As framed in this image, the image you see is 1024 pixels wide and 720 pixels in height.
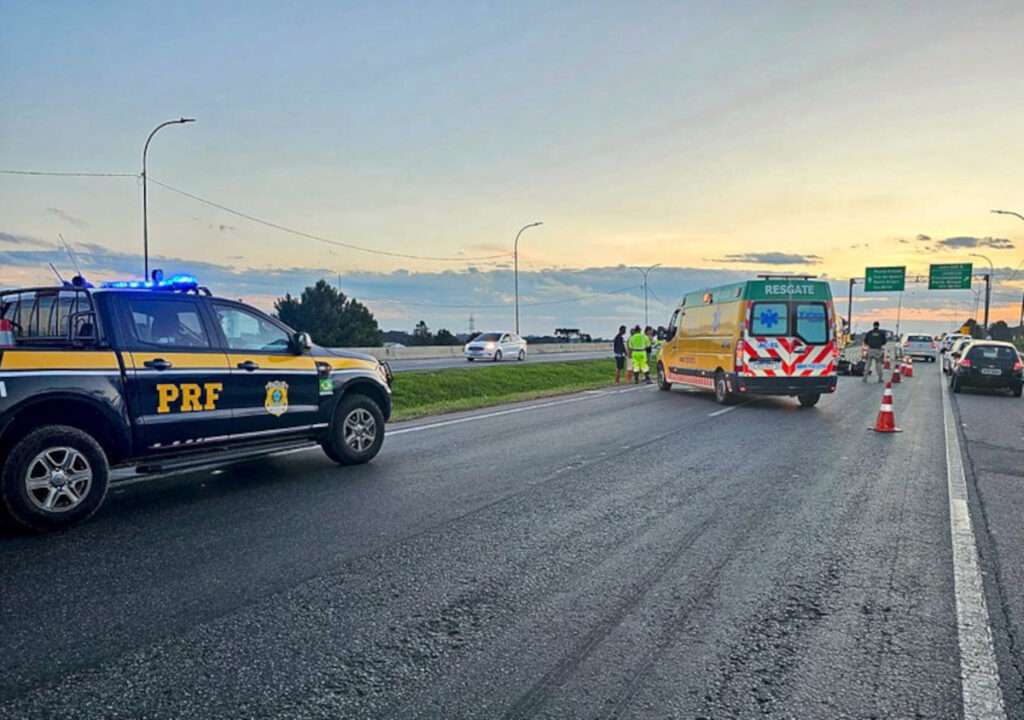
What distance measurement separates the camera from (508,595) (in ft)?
14.0

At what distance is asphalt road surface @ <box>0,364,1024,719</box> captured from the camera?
3.13 m

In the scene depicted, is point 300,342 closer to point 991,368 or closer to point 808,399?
point 808,399

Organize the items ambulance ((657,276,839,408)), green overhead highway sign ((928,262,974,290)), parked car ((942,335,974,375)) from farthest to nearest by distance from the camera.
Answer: green overhead highway sign ((928,262,974,290))
parked car ((942,335,974,375))
ambulance ((657,276,839,408))

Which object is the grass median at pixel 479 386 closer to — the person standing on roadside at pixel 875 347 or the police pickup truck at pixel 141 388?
the police pickup truck at pixel 141 388

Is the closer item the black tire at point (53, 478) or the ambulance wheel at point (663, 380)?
the black tire at point (53, 478)

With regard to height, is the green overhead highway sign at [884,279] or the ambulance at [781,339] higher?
the green overhead highway sign at [884,279]

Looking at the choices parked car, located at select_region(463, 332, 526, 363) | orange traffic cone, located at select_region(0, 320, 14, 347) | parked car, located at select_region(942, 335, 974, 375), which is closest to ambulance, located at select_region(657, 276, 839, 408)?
parked car, located at select_region(942, 335, 974, 375)

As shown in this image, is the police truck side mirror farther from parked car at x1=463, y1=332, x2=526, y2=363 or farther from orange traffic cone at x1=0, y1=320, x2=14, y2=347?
parked car at x1=463, y1=332, x2=526, y2=363

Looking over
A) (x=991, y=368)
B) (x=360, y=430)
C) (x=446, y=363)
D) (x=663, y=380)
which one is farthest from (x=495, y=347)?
(x=360, y=430)

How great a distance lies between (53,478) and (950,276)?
61.7 metres

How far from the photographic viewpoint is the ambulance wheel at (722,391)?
1612 cm

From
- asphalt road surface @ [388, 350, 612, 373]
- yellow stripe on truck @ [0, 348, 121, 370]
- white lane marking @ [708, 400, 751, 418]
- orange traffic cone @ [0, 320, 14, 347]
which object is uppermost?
orange traffic cone @ [0, 320, 14, 347]

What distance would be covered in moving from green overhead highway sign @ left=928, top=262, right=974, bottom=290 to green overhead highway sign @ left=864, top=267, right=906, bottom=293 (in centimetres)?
195

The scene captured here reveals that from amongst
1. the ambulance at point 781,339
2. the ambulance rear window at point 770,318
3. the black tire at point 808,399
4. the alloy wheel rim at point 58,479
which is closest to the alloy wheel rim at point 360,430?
the alloy wheel rim at point 58,479
